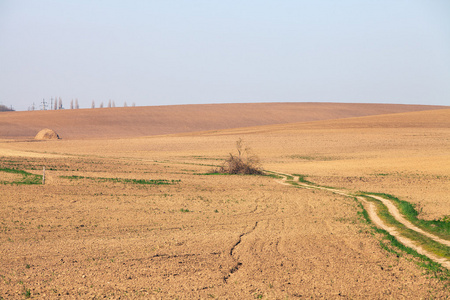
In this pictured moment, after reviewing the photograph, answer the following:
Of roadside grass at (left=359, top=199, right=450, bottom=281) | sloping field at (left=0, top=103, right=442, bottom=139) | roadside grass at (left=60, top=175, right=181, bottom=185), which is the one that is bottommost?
roadside grass at (left=60, top=175, right=181, bottom=185)

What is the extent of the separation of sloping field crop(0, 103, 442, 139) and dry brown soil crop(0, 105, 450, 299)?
6257cm

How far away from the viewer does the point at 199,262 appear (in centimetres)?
1006

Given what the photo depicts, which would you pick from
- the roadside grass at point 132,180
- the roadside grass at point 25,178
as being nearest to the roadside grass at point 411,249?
the roadside grass at point 132,180

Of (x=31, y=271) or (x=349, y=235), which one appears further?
(x=349, y=235)

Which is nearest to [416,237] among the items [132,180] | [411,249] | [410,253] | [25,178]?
[411,249]

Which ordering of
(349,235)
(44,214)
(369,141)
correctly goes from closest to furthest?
(349,235) → (44,214) → (369,141)

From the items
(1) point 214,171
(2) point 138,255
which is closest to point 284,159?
(1) point 214,171

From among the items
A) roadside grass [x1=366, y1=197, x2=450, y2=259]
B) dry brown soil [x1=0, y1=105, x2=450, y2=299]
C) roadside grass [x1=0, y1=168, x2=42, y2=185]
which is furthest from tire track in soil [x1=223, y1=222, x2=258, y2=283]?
roadside grass [x1=0, y1=168, x2=42, y2=185]

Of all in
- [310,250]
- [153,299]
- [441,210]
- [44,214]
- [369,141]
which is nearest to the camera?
[153,299]

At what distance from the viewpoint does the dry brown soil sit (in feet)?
27.9

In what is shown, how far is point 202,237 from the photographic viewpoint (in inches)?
494

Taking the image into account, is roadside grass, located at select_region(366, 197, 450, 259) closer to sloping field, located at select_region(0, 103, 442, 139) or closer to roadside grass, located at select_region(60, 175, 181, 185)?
roadside grass, located at select_region(60, 175, 181, 185)

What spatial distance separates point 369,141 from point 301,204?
3921 centimetres

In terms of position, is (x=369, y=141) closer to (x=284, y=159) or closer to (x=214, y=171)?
(x=284, y=159)
